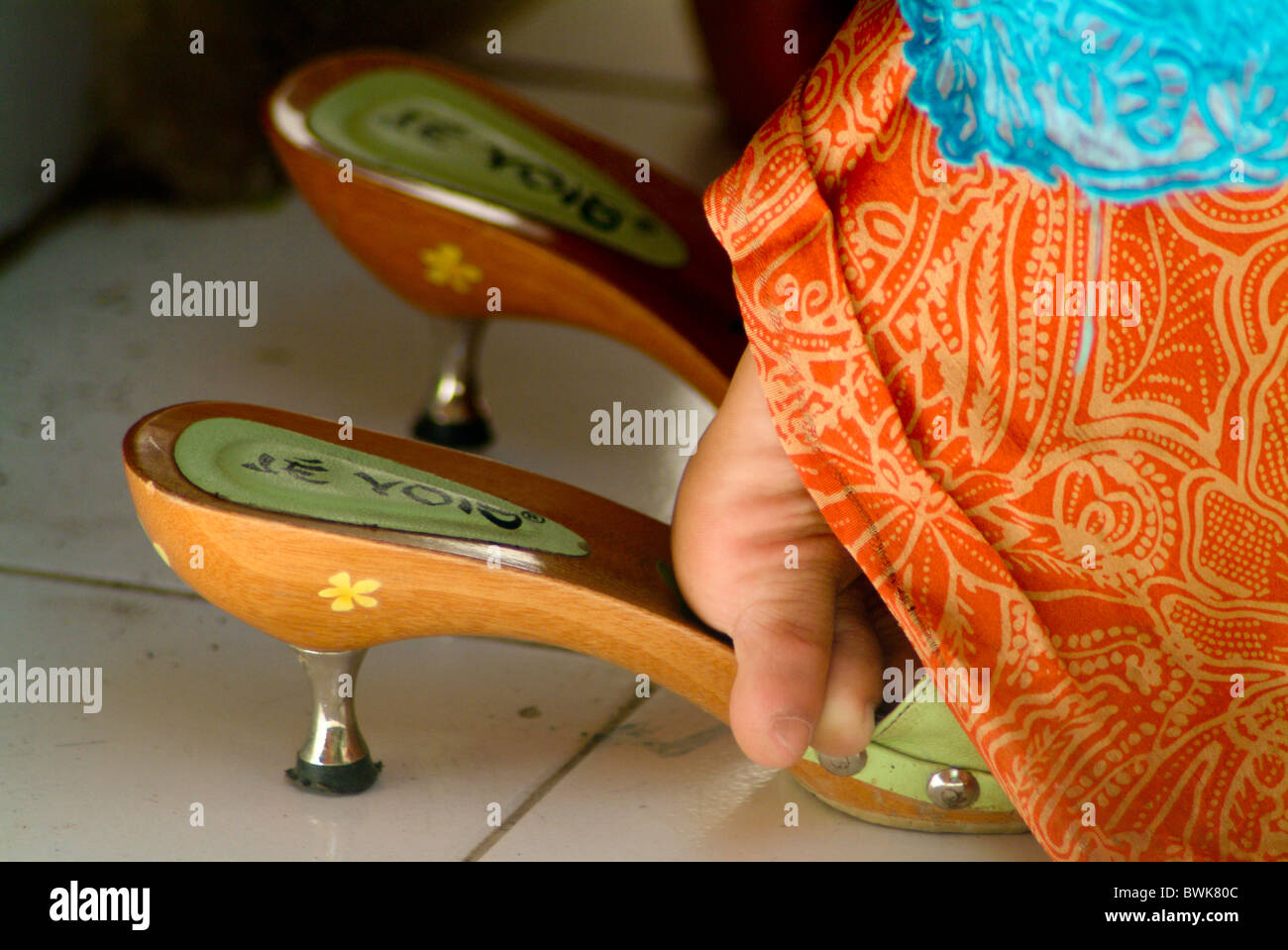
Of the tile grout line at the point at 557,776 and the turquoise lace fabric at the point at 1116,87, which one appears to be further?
the tile grout line at the point at 557,776

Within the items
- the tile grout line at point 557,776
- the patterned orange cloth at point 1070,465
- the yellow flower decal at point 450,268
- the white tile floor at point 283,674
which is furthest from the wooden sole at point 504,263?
the patterned orange cloth at point 1070,465

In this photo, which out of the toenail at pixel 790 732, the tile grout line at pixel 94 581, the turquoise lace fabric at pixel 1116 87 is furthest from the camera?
the tile grout line at pixel 94 581

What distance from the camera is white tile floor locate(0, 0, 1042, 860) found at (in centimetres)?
73

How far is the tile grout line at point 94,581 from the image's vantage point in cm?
92

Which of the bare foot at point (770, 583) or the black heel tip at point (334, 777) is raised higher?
the bare foot at point (770, 583)

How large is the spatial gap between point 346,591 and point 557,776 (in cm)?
17

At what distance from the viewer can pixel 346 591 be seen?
678 mm

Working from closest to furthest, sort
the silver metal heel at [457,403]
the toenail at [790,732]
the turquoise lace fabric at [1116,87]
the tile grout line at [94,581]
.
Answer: the turquoise lace fabric at [1116,87]
the toenail at [790,732]
the tile grout line at [94,581]
the silver metal heel at [457,403]

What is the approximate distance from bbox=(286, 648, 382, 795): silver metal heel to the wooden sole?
348mm

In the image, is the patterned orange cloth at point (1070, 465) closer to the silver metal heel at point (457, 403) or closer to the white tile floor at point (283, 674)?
the white tile floor at point (283, 674)

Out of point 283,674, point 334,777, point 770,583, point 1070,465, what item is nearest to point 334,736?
point 334,777

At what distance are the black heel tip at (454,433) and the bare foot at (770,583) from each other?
0.43 m

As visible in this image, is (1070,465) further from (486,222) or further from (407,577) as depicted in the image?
(486,222)

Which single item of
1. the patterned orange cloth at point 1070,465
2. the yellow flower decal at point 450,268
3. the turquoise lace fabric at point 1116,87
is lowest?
the yellow flower decal at point 450,268
